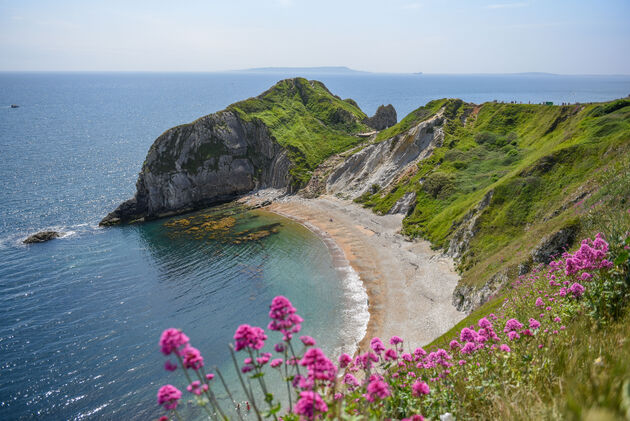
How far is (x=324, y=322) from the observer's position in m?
38.6

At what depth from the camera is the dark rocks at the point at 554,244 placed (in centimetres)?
2706

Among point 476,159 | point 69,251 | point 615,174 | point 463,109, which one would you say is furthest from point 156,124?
point 615,174

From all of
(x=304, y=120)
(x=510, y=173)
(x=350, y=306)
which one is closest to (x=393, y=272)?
(x=350, y=306)

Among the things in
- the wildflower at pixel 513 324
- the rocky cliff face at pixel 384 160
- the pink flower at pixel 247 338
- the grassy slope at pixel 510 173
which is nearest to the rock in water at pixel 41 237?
the rocky cliff face at pixel 384 160

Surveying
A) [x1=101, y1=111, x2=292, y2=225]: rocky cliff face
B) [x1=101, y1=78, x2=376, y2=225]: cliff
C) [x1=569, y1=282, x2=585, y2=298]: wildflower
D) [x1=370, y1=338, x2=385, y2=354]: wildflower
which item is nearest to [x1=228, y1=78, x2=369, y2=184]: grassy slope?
[x1=101, y1=78, x2=376, y2=225]: cliff

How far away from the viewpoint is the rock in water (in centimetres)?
6184

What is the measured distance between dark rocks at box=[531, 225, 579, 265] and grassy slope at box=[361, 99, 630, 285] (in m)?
1.01

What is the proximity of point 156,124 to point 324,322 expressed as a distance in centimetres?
17657

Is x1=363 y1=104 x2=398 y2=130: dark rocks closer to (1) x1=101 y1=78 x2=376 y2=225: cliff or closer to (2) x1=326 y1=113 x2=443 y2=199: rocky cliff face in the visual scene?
(1) x1=101 y1=78 x2=376 y2=225: cliff

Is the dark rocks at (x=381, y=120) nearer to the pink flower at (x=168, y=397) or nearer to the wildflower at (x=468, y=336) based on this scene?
the wildflower at (x=468, y=336)

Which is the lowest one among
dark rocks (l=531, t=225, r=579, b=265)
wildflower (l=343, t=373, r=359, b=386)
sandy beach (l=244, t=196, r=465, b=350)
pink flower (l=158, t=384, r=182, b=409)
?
sandy beach (l=244, t=196, r=465, b=350)

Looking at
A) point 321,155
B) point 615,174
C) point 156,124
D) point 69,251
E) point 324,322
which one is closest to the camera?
point 615,174

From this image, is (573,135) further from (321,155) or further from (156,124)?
(156,124)

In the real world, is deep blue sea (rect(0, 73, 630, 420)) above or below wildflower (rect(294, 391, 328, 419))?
below
